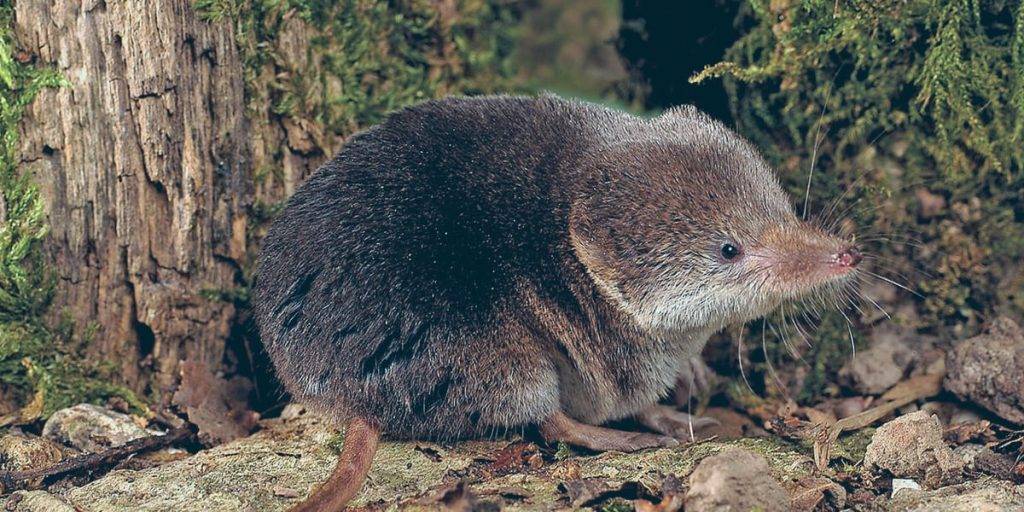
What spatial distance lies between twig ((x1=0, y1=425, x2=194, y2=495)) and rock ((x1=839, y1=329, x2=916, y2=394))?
270 centimetres

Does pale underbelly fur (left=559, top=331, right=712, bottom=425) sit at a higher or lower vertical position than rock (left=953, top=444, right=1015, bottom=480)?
higher

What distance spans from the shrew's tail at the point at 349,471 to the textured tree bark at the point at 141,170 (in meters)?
1.03

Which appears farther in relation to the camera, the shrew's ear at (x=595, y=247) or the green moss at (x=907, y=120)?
the green moss at (x=907, y=120)

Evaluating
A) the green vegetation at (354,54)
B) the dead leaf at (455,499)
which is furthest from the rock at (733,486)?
the green vegetation at (354,54)

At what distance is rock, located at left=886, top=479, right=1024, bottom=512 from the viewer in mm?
2846

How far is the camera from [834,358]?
4258 millimetres

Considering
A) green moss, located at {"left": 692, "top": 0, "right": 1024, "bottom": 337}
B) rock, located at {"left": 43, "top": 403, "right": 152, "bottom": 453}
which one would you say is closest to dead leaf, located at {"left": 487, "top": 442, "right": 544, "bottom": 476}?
rock, located at {"left": 43, "top": 403, "right": 152, "bottom": 453}

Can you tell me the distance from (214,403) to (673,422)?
1867 mm

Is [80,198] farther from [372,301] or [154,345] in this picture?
[372,301]

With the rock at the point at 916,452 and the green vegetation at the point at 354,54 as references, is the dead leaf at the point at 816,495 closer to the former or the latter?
the rock at the point at 916,452

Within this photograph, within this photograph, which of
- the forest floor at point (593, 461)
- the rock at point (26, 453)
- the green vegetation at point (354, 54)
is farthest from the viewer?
the green vegetation at point (354, 54)

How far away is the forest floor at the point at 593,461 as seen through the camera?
117 inches

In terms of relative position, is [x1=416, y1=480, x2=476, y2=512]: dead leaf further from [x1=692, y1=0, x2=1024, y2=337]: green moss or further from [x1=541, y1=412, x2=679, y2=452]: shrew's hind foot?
[x1=692, y1=0, x2=1024, y2=337]: green moss

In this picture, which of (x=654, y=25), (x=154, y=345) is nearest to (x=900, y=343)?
(x=654, y=25)
